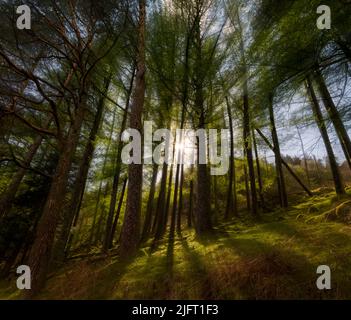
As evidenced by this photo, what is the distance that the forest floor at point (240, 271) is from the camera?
10.6ft

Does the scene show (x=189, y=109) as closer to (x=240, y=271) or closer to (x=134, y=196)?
(x=134, y=196)

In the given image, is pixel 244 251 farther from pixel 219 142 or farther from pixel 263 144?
pixel 263 144

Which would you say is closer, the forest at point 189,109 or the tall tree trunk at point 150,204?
the forest at point 189,109

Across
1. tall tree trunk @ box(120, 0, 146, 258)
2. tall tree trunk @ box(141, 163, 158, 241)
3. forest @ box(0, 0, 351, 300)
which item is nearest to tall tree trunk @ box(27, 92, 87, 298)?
forest @ box(0, 0, 351, 300)

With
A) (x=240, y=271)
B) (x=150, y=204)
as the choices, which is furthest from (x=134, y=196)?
(x=150, y=204)

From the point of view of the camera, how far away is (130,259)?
17.4 ft

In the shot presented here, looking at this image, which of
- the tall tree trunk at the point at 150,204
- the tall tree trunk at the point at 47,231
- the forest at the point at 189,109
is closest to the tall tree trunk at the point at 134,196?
the forest at the point at 189,109

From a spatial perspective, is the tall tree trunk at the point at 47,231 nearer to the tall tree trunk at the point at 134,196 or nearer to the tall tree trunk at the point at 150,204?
the tall tree trunk at the point at 134,196

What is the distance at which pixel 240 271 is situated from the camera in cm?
377

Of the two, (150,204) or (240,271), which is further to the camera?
(150,204)

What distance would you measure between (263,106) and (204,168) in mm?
2996

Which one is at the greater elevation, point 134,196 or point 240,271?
point 134,196
